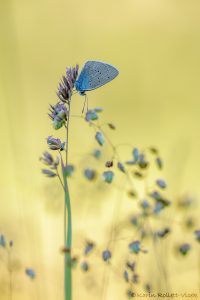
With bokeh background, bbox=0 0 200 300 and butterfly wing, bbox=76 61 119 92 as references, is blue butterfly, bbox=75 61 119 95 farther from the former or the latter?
bokeh background, bbox=0 0 200 300

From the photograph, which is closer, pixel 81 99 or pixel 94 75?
pixel 94 75

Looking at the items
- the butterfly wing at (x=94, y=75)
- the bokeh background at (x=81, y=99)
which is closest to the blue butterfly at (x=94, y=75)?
the butterfly wing at (x=94, y=75)

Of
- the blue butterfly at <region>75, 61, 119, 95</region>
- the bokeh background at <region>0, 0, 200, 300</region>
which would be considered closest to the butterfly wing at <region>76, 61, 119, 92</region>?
the blue butterfly at <region>75, 61, 119, 95</region>

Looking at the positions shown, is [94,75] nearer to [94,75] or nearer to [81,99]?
[94,75]

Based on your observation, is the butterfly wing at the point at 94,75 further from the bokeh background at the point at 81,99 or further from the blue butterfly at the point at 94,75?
the bokeh background at the point at 81,99

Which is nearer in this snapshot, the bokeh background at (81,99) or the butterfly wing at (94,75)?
the butterfly wing at (94,75)

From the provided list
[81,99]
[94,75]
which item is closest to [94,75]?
[94,75]
